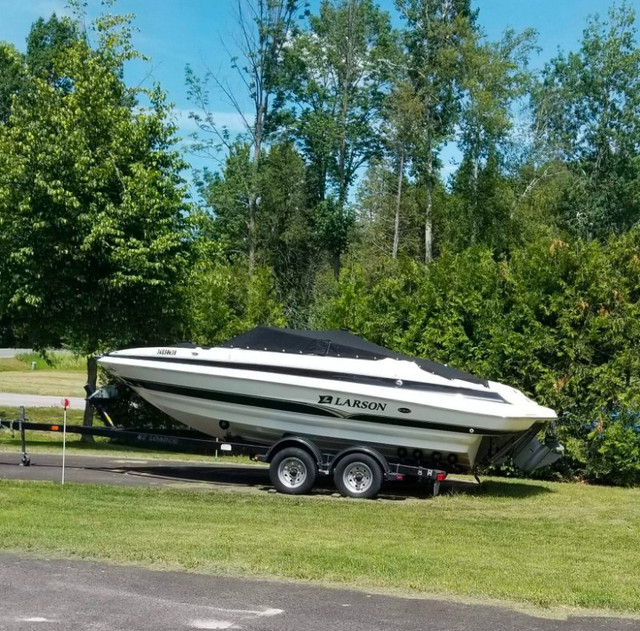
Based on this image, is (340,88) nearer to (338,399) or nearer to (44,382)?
(44,382)

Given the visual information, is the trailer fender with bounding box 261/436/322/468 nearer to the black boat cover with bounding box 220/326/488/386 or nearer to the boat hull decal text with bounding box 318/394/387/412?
the boat hull decal text with bounding box 318/394/387/412

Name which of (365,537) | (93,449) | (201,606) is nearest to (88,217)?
(93,449)

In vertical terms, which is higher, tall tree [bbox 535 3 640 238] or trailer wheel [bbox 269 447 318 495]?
tall tree [bbox 535 3 640 238]

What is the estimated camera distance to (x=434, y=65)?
133 feet

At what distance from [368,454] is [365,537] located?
10.9ft

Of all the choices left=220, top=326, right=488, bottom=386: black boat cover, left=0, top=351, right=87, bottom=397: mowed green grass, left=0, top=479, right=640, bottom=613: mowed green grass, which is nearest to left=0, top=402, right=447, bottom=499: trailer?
left=0, top=479, right=640, bottom=613: mowed green grass

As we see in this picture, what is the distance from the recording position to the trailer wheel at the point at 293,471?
13.5 m

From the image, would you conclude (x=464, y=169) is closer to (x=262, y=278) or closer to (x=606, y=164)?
(x=606, y=164)

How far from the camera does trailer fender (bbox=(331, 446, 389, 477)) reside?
1327cm

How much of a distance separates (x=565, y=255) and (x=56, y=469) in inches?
371

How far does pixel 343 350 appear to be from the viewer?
14.0 meters

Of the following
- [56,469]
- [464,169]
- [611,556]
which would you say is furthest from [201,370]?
[464,169]

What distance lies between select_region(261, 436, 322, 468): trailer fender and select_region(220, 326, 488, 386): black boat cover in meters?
1.27

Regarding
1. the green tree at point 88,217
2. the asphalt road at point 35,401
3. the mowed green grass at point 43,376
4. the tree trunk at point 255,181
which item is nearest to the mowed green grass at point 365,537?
the green tree at point 88,217
